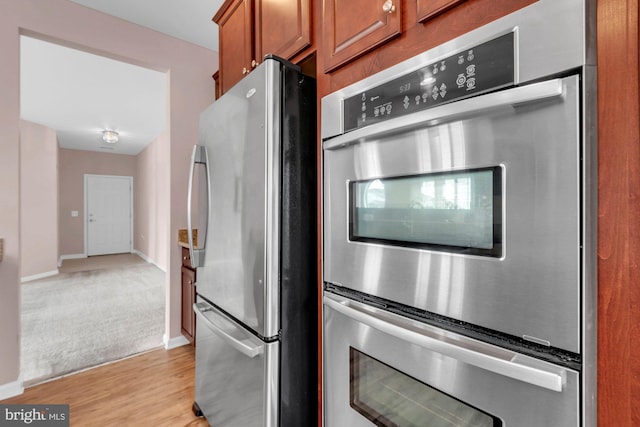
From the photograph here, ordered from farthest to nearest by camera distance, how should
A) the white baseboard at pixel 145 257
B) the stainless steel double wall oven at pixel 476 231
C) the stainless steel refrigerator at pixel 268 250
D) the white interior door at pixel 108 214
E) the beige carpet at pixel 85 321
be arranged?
the white interior door at pixel 108 214
the white baseboard at pixel 145 257
the beige carpet at pixel 85 321
the stainless steel refrigerator at pixel 268 250
the stainless steel double wall oven at pixel 476 231

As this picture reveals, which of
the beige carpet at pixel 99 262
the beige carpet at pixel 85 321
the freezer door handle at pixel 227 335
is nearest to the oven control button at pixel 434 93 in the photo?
the freezer door handle at pixel 227 335

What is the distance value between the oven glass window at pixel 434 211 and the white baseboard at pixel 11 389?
8.54ft

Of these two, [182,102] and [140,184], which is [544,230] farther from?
[140,184]

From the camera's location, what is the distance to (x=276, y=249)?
1166 mm

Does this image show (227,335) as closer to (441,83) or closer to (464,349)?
(464,349)

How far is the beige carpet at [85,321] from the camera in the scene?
249cm

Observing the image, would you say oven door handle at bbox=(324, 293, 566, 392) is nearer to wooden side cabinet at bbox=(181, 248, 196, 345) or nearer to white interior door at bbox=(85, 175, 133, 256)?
wooden side cabinet at bbox=(181, 248, 196, 345)

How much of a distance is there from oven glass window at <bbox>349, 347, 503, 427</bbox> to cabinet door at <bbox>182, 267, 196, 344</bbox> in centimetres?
190

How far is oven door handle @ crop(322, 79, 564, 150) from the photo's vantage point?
1.78 feet

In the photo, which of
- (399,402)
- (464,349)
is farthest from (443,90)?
(399,402)

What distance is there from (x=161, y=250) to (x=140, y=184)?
2684 millimetres

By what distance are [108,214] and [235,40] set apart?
7911 mm

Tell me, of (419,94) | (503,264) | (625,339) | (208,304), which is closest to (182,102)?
(208,304)

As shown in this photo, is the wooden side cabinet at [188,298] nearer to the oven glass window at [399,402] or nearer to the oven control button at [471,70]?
the oven glass window at [399,402]
